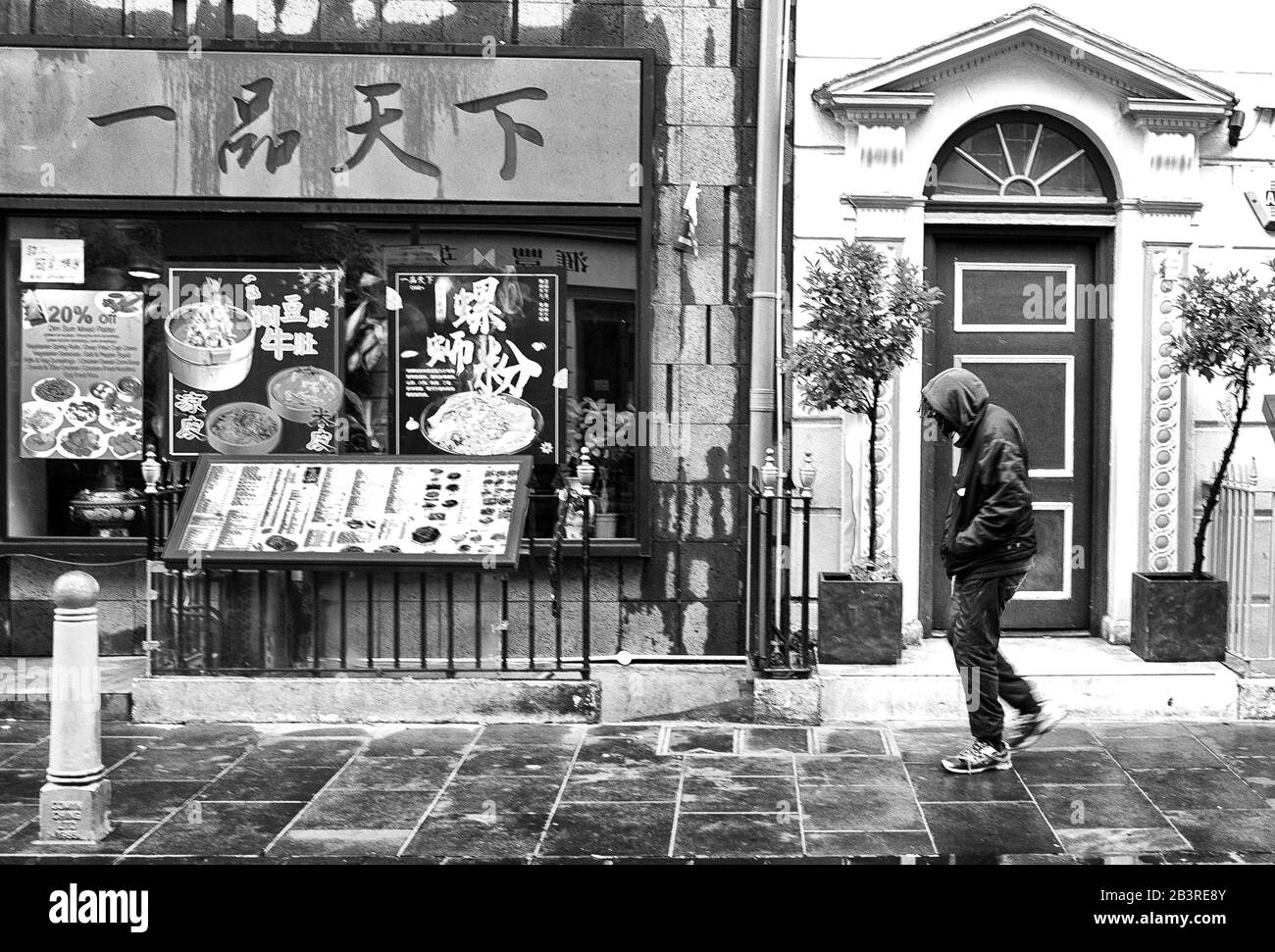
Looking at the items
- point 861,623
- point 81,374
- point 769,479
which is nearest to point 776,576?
point 861,623

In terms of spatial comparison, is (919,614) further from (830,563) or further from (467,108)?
(467,108)

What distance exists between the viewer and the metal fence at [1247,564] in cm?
817

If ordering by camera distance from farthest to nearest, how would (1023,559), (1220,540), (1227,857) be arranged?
(1220,540) < (1023,559) < (1227,857)

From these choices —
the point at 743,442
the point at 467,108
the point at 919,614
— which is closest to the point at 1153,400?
the point at 919,614

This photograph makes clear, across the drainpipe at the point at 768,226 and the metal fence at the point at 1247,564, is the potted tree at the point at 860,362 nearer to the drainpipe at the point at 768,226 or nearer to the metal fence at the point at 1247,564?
the drainpipe at the point at 768,226

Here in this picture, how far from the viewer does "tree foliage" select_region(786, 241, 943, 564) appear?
7.98 m

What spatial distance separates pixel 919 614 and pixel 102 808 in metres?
5.21

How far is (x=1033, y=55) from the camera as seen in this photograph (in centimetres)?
879

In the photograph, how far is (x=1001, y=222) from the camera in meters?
8.98

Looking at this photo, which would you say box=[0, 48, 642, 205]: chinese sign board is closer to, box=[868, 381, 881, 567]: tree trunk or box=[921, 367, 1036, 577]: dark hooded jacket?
box=[868, 381, 881, 567]: tree trunk

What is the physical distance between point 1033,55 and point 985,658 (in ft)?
13.6

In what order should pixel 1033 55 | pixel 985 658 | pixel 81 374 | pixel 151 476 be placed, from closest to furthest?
pixel 985 658
pixel 151 476
pixel 1033 55
pixel 81 374

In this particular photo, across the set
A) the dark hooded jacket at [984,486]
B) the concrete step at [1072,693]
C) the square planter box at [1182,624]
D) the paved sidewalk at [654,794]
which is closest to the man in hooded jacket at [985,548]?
the dark hooded jacket at [984,486]

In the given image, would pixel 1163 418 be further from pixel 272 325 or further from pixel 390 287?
pixel 272 325
